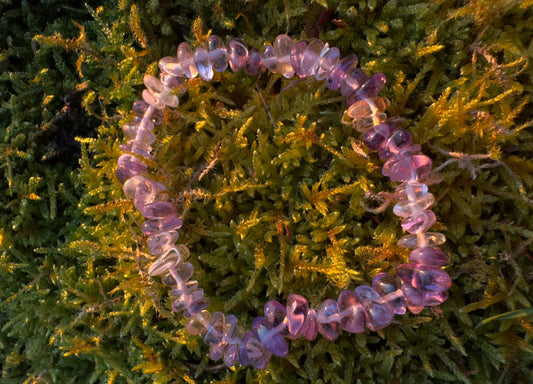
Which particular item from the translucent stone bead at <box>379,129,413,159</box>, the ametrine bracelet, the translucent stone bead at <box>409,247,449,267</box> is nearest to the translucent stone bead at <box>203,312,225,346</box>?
the ametrine bracelet

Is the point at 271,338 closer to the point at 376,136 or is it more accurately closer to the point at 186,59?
the point at 376,136

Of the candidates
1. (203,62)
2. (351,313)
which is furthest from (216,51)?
(351,313)

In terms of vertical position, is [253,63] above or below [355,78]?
above

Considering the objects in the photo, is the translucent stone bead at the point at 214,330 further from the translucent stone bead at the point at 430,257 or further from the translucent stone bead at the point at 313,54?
the translucent stone bead at the point at 313,54

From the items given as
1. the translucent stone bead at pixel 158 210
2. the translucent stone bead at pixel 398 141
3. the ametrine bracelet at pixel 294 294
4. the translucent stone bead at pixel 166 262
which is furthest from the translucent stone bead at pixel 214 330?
the translucent stone bead at pixel 398 141

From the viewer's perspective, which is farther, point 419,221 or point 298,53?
point 298,53

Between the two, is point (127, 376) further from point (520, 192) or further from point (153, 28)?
point (520, 192)

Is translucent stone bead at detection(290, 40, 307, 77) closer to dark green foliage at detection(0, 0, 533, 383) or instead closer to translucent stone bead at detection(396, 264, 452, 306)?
dark green foliage at detection(0, 0, 533, 383)
